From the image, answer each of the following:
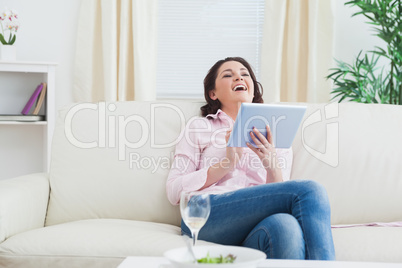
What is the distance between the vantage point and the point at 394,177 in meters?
2.11

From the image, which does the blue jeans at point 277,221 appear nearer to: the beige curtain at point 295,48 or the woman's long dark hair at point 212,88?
the woman's long dark hair at point 212,88

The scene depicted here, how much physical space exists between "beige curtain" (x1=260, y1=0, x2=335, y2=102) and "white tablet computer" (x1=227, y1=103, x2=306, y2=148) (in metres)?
1.58

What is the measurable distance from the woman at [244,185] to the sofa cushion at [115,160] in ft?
0.33

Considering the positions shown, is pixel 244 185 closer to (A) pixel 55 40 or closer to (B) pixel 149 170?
(B) pixel 149 170

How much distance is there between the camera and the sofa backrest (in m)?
2.07

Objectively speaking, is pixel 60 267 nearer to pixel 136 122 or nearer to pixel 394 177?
pixel 136 122

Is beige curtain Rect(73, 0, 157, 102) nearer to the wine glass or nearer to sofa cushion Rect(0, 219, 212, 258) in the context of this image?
sofa cushion Rect(0, 219, 212, 258)

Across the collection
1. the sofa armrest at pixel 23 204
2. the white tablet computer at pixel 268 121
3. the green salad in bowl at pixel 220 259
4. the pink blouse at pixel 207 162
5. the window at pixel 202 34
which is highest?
the window at pixel 202 34

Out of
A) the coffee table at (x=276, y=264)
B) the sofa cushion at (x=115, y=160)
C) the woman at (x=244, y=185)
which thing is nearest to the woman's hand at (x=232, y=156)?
the woman at (x=244, y=185)

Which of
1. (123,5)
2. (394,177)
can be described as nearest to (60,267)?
(394,177)

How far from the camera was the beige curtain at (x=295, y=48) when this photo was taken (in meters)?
3.46

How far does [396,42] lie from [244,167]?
1.61 meters

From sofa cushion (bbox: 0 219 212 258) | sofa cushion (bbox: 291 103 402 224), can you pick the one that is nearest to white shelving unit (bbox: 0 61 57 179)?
sofa cushion (bbox: 0 219 212 258)

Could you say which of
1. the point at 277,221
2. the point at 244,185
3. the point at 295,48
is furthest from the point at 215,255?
the point at 295,48
